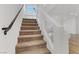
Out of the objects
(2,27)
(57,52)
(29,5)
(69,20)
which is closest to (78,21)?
(69,20)

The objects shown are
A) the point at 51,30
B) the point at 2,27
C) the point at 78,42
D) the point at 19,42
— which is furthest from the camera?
the point at 19,42

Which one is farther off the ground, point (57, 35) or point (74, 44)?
point (57, 35)

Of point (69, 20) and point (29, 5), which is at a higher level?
point (29, 5)

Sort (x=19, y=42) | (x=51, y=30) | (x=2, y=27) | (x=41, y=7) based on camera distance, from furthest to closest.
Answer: (x=19, y=42) < (x=51, y=30) < (x=41, y=7) < (x=2, y=27)

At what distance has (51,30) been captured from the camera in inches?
91.4

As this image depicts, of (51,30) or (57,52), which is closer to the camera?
(57,52)

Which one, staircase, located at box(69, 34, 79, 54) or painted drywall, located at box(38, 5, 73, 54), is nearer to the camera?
staircase, located at box(69, 34, 79, 54)

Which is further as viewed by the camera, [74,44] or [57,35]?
[57,35]

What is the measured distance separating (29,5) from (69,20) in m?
0.65

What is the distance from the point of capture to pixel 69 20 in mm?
2027

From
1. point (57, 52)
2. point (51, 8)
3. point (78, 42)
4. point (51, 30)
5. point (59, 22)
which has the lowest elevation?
point (57, 52)

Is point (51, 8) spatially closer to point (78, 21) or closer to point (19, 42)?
point (78, 21)

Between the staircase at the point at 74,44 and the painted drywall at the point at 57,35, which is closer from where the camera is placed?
the staircase at the point at 74,44

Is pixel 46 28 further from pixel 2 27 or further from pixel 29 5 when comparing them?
pixel 2 27
